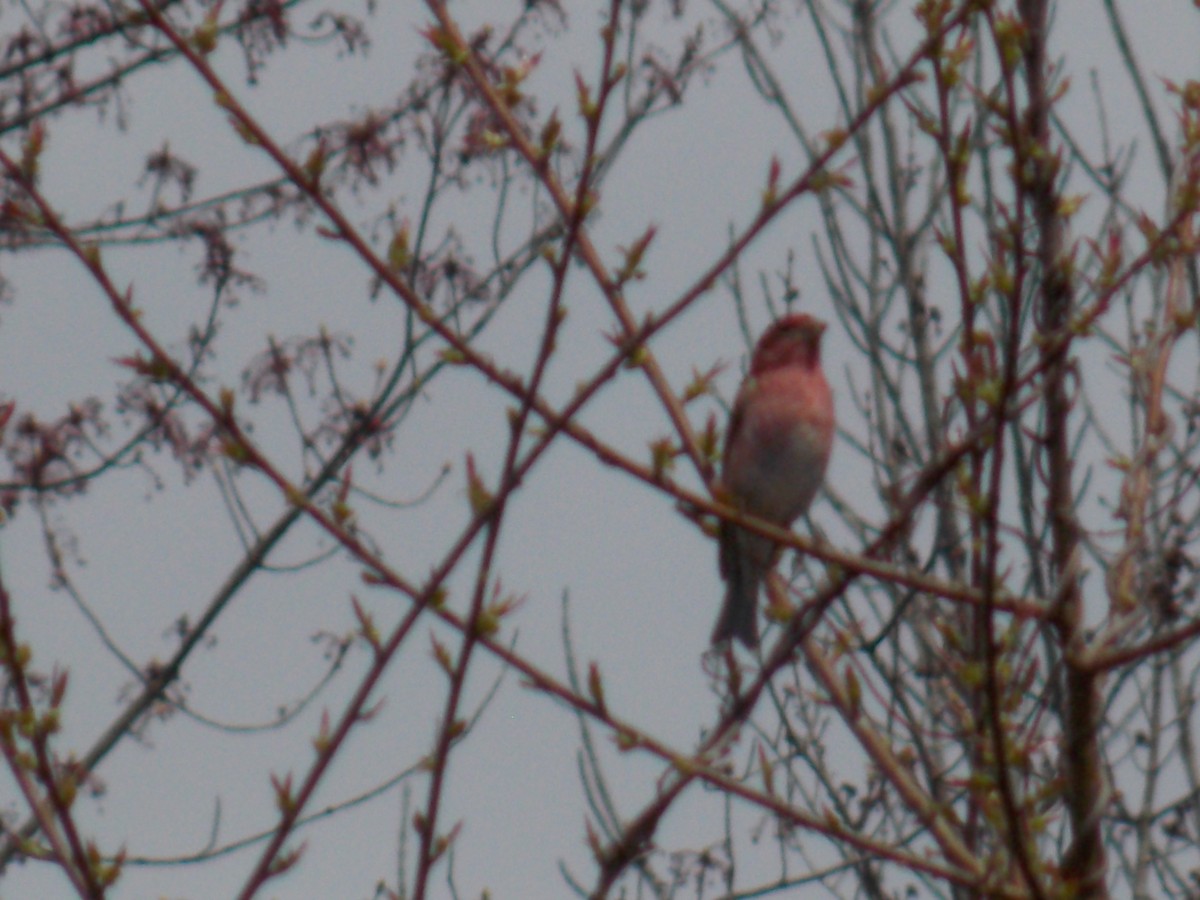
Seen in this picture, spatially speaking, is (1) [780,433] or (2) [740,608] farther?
(2) [740,608]

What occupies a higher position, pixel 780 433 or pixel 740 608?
pixel 780 433

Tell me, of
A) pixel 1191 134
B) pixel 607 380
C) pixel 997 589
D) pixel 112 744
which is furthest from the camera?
pixel 112 744

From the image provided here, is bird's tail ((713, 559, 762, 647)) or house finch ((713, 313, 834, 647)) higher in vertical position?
house finch ((713, 313, 834, 647))

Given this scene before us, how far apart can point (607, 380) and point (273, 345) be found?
12.4 feet

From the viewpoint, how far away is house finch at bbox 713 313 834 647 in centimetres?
604

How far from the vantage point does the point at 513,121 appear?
2.93 m

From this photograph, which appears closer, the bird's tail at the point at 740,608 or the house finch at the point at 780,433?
the house finch at the point at 780,433

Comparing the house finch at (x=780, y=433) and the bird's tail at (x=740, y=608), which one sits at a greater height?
the house finch at (x=780, y=433)

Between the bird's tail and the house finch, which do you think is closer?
the house finch

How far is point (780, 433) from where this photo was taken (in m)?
6.04

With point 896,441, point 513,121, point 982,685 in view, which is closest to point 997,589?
point 982,685

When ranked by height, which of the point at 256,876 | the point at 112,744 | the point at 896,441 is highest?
the point at 896,441

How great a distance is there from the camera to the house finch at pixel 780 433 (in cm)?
604

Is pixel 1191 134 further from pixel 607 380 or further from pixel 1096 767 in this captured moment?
pixel 607 380
